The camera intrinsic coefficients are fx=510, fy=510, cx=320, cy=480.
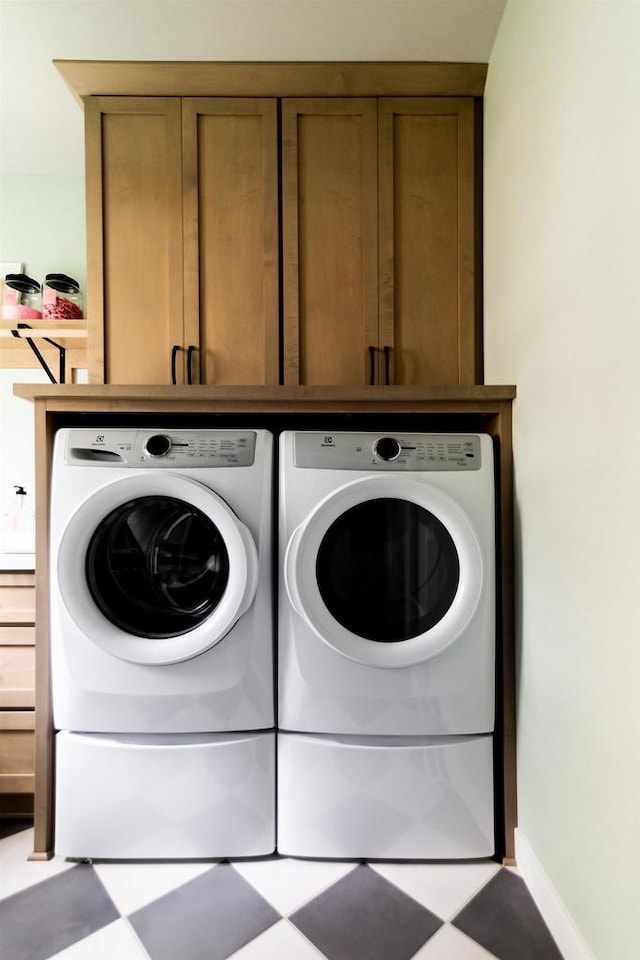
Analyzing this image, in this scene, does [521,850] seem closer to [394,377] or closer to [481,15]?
[394,377]

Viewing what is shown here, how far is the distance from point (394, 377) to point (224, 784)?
4.33 feet

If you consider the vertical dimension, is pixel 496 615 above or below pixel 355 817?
above

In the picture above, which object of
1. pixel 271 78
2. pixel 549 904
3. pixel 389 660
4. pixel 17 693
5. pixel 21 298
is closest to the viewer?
pixel 549 904

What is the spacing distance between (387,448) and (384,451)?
12 mm

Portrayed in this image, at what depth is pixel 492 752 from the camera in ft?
4.52

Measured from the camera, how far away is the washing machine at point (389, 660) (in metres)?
1.34

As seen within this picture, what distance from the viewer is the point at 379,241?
1.71 m

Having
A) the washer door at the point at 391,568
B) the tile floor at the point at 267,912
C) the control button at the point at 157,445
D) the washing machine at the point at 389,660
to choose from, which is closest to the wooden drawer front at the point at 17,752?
the tile floor at the point at 267,912

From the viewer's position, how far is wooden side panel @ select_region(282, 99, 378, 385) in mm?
1704

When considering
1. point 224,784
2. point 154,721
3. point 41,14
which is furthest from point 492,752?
point 41,14

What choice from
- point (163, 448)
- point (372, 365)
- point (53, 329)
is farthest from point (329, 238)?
point (53, 329)

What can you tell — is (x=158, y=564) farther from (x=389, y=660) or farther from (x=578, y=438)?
(x=578, y=438)

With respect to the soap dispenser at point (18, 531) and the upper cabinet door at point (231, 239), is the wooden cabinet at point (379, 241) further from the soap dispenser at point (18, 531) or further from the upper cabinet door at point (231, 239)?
the soap dispenser at point (18, 531)

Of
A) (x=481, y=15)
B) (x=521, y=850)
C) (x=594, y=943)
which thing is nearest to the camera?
(x=594, y=943)
